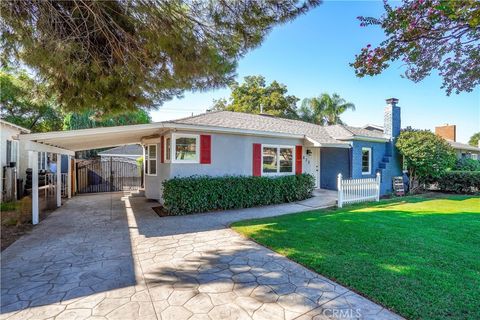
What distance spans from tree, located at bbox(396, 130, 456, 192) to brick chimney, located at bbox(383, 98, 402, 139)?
18.5 inches

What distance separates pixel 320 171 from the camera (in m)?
14.8

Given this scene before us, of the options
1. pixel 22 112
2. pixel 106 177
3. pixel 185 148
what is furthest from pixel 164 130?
pixel 22 112

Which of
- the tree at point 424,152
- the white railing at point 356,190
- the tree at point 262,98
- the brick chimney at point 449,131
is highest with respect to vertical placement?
the tree at point 262,98

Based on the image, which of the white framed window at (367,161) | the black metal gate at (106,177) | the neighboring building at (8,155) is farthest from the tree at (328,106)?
the neighboring building at (8,155)

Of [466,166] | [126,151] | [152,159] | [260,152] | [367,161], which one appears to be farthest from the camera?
[126,151]

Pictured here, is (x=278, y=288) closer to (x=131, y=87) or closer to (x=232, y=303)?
(x=232, y=303)

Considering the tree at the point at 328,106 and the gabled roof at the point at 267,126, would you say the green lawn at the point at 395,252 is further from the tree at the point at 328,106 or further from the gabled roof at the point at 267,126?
the tree at the point at 328,106

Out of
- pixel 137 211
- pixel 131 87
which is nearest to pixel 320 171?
pixel 137 211

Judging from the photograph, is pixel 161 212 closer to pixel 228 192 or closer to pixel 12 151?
pixel 228 192

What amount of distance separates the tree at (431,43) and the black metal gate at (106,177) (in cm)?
1525

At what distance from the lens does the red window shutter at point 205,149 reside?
31.4 feet

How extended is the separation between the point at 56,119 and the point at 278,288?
96.1 feet

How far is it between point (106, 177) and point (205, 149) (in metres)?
9.67

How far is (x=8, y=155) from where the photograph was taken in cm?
1177
